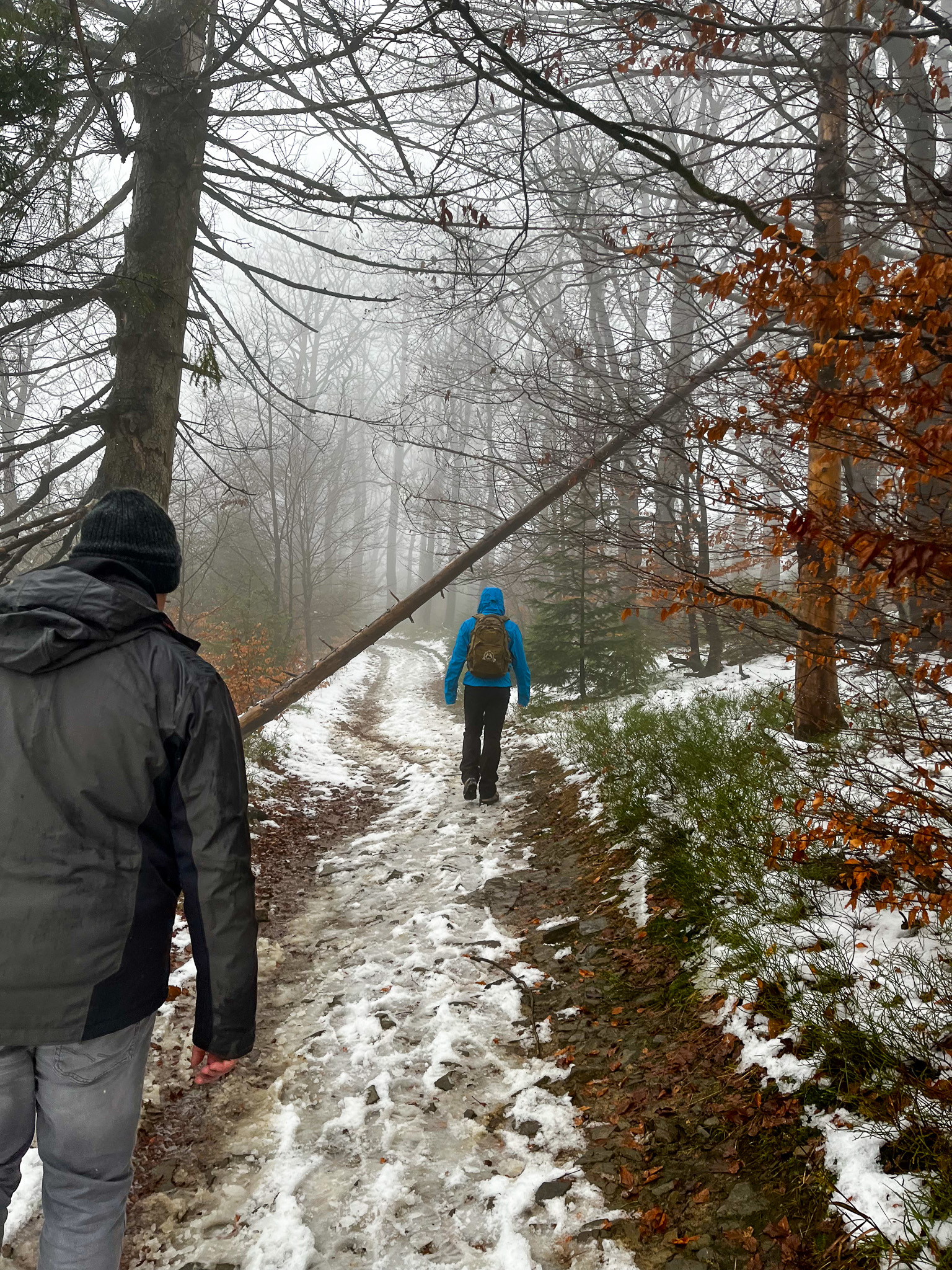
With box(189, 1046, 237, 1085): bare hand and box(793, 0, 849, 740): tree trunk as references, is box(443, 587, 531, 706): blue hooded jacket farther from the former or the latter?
box(189, 1046, 237, 1085): bare hand

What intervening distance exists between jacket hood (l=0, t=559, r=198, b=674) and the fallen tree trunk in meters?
4.66

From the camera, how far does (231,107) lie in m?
5.19

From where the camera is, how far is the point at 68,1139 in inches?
73.1

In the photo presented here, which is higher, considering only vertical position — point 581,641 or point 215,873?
point 581,641

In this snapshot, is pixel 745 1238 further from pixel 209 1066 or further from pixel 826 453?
pixel 826 453

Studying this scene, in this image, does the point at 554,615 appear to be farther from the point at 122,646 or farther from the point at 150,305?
the point at 122,646

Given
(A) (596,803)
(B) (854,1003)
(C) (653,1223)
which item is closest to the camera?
(C) (653,1223)

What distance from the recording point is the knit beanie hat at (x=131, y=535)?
222cm

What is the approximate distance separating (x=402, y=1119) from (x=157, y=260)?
5.38 metres

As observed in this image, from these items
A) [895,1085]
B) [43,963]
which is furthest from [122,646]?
[895,1085]

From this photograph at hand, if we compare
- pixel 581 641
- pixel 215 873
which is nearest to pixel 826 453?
pixel 215 873

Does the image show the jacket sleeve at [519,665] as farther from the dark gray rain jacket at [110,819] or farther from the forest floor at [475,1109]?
the dark gray rain jacket at [110,819]

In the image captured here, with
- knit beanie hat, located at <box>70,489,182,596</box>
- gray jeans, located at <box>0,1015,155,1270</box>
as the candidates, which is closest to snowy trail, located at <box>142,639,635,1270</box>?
gray jeans, located at <box>0,1015,155,1270</box>

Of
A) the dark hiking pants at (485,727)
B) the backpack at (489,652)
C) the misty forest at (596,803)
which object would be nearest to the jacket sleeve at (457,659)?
→ the backpack at (489,652)
